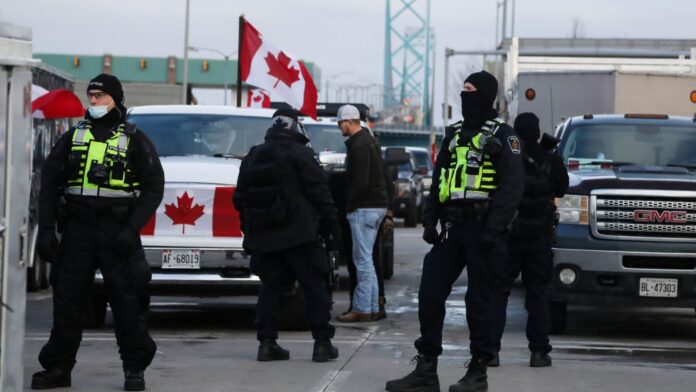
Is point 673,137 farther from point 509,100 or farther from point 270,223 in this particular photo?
point 509,100

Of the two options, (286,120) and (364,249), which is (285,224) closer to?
(286,120)

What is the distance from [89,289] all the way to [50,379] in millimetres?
594

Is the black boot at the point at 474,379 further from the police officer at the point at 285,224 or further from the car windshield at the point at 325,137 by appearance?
the car windshield at the point at 325,137

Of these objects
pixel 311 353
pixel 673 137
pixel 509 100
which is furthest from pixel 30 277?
pixel 509 100

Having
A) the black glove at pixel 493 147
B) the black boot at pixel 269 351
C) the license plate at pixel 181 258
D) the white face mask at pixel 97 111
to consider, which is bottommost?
the black boot at pixel 269 351

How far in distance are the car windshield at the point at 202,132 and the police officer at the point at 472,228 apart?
15.0 feet

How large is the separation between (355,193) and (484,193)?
164 inches

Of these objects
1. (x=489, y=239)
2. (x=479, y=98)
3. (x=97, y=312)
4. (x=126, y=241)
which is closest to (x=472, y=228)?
(x=489, y=239)

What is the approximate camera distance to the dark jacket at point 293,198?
1048 centimetres

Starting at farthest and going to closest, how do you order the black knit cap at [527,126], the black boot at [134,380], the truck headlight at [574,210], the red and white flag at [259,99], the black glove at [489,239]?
the red and white flag at [259,99] → the truck headlight at [574,210] → the black knit cap at [527,126] → the black boot at [134,380] → the black glove at [489,239]

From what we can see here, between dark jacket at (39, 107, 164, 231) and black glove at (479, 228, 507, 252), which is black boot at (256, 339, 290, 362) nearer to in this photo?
dark jacket at (39, 107, 164, 231)

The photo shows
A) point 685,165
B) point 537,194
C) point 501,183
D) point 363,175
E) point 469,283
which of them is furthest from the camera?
point 685,165

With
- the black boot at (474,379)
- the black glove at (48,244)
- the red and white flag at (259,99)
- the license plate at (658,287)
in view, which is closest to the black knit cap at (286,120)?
the black glove at (48,244)

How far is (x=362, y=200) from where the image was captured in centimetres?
1316
